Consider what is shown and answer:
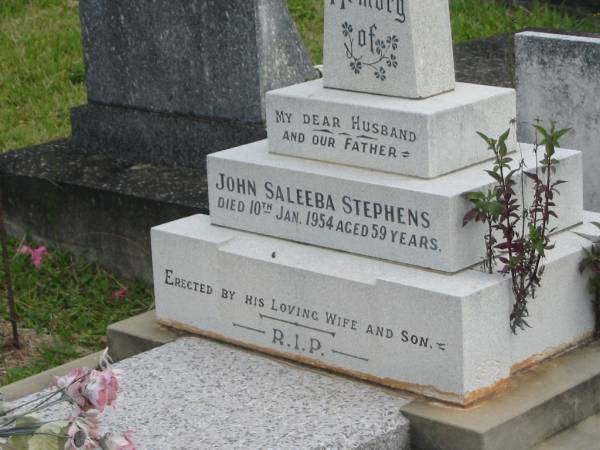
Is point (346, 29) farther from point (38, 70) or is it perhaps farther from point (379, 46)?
point (38, 70)

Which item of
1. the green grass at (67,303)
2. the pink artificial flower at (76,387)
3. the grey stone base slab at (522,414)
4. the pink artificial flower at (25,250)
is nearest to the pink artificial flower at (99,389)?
the pink artificial flower at (76,387)

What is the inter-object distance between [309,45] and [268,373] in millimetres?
5103

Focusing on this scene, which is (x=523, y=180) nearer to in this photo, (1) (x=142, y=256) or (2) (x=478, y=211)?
(2) (x=478, y=211)

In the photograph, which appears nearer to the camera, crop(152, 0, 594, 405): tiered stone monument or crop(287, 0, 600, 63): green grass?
crop(152, 0, 594, 405): tiered stone monument

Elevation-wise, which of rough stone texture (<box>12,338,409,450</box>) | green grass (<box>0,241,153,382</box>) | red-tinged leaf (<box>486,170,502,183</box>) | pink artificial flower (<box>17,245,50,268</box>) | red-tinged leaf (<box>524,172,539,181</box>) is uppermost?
red-tinged leaf (<box>486,170,502,183</box>)

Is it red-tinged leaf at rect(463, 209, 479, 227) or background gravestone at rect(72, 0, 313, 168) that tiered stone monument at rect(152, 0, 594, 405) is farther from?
background gravestone at rect(72, 0, 313, 168)

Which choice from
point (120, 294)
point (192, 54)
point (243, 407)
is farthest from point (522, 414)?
point (192, 54)

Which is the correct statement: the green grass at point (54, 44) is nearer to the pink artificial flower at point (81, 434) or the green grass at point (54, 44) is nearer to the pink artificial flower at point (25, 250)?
the pink artificial flower at point (25, 250)

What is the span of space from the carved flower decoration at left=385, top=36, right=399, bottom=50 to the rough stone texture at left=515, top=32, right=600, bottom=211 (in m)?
1.14

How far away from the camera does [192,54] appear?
247 inches

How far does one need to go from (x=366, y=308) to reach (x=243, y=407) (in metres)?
0.50

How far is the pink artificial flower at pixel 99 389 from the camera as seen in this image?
9.05 feet

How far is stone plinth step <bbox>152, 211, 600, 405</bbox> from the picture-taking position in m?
4.02

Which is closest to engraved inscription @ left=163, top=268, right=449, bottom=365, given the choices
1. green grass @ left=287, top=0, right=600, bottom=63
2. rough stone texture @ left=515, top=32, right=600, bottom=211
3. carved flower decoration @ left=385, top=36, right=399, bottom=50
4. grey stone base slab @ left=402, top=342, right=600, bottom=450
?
grey stone base slab @ left=402, top=342, right=600, bottom=450
